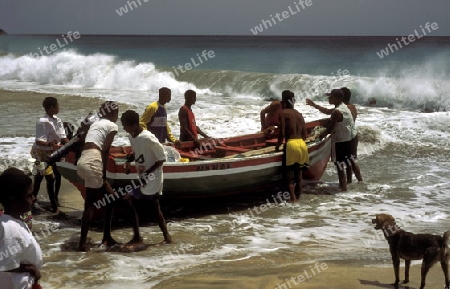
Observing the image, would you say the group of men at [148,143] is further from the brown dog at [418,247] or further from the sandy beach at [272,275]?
the brown dog at [418,247]

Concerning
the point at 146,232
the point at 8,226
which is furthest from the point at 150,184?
the point at 8,226

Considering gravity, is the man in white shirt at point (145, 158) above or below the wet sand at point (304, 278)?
above

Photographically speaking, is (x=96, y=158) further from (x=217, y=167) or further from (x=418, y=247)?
(x=418, y=247)


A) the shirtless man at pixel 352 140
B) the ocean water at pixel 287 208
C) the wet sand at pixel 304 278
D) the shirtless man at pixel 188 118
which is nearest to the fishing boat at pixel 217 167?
the shirtless man at pixel 188 118

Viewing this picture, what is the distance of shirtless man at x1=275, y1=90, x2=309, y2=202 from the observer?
8531 mm

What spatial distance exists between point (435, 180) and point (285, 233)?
451 centimetres

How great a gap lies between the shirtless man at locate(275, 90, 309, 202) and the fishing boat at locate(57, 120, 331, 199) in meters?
0.15

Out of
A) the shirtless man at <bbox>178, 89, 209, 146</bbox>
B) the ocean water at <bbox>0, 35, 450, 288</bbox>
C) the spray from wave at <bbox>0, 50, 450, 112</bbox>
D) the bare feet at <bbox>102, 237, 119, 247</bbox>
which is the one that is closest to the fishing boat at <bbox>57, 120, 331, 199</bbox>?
the shirtless man at <bbox>178, 89, 209, 146</bbox>

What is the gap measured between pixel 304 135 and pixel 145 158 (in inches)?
131

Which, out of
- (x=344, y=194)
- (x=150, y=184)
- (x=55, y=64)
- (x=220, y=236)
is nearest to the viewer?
(x=150, y=184)

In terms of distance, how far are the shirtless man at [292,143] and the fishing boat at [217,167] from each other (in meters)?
0.15

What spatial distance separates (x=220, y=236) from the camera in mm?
7043

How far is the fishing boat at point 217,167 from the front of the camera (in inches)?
290

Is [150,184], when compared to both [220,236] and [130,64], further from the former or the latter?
[130,64]
